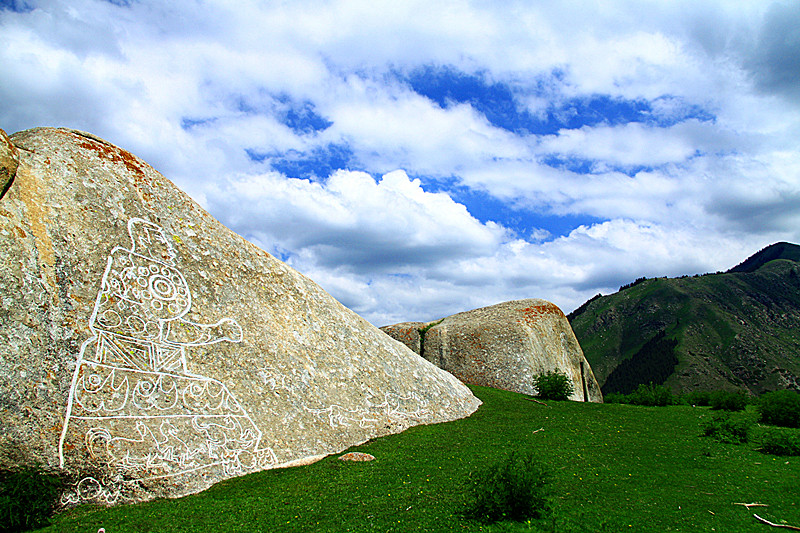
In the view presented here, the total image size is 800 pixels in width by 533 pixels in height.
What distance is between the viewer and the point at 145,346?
373 inches

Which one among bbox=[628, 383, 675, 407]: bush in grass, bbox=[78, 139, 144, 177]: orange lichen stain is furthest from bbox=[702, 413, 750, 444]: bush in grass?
bbox=[78, 139, 144, 177]: orange lichen stain

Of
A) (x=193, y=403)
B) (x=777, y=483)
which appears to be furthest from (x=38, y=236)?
(x=777, y=483)

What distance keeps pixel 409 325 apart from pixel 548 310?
9019 millimetres

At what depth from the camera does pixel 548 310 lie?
28156 mm

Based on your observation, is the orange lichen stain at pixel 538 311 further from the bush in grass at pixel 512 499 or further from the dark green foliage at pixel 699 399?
the bush in grass at pixel 512 499

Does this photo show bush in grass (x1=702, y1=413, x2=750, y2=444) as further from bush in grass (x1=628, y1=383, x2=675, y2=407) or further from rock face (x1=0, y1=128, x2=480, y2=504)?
bush in grass (x1=628, y1=383, x2=675, y2=407)

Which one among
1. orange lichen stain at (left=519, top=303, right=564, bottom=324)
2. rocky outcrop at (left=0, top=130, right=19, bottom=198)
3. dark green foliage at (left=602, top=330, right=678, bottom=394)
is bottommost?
dark green foliage at (left=602, top=330, right=678, bottom=394)

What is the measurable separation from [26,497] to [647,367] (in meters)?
155

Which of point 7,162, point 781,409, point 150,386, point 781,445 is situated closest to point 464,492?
point 150,386

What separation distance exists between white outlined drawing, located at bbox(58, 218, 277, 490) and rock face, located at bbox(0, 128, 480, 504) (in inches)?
1.0

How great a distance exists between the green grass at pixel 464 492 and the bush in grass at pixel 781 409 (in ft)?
14.6

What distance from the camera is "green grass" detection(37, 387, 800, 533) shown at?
6898 millimetres

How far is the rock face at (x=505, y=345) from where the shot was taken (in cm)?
2345

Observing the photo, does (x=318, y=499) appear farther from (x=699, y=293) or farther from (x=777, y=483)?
(x=699, y=293)
